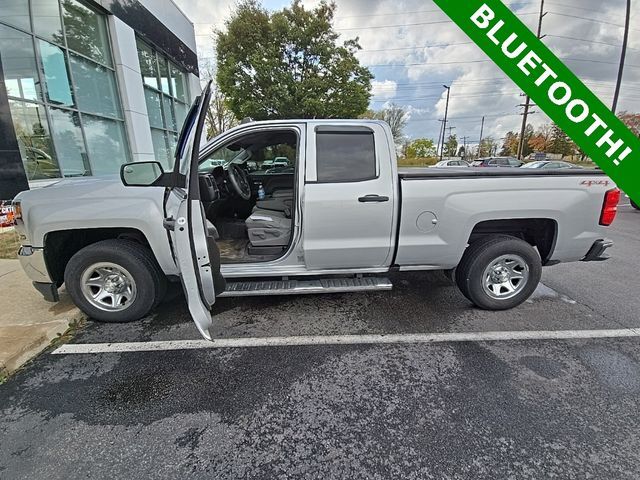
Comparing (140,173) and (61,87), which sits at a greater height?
(61,87)

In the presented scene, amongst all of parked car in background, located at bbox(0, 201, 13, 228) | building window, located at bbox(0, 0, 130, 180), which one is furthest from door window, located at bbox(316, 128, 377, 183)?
parked car in background, located at bbox(0, 201, 13, 228)

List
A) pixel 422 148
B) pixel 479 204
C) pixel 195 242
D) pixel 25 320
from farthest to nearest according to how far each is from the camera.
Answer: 1. pixel 422 148
2. pixel 25 320
3. pixel 479 204
4. pixel 195 242

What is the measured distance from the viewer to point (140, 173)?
3.04 m

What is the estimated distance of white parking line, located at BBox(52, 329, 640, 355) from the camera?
2920 millimetres

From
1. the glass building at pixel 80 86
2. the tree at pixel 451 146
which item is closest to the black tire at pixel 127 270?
the glass building at pixel 80 86

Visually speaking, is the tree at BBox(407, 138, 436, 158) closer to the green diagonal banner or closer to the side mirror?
the green diagonal banner

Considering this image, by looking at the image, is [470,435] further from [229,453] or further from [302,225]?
[302,225]

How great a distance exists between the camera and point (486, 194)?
124 inches

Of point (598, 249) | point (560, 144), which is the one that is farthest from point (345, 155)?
point (560, 144)

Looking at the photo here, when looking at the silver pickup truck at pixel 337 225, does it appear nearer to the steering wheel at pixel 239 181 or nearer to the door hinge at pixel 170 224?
the door hinge at pixel 170 224

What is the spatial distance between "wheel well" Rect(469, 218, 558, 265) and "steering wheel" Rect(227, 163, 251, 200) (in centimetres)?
285

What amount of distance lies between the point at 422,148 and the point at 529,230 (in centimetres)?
6920

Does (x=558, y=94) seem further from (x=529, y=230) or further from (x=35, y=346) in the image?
(x=35, y=346)

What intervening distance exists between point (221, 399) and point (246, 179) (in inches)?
121
